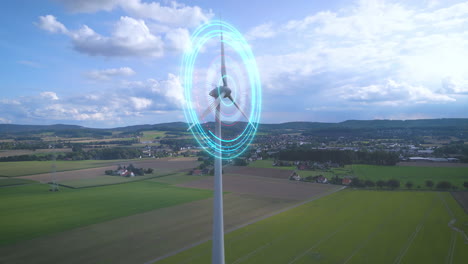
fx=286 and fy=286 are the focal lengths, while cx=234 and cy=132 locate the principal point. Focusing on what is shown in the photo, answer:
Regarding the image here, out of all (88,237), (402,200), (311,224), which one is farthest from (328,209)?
(88,237)

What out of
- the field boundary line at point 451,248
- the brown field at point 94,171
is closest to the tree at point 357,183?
the field boundary line at point 451,248

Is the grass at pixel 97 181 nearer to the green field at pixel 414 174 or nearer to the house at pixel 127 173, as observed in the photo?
the house at pixel 127 173

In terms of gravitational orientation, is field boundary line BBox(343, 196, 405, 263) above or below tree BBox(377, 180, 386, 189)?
above

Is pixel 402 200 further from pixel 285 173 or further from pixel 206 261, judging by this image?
pixel 206 261

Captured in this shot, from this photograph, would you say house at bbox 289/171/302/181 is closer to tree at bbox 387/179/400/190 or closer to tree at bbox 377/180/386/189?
tree at bbox 377/180/386/189

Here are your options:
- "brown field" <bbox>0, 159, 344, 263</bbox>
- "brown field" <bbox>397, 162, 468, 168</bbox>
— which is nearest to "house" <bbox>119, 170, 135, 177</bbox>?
"brown field" <bbox>0, 159, 344, 263</bbox>

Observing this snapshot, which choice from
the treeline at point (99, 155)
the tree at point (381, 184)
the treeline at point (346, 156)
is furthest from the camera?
the treeline at point (99, 155)
